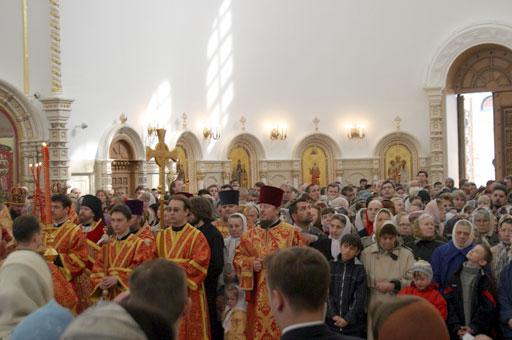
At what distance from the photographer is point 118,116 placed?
21234 mm

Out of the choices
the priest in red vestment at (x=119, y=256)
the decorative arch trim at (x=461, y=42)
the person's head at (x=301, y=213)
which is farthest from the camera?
the decorative arch trim at (x=461, y=42)

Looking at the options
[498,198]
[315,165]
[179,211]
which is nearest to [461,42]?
[315,165]

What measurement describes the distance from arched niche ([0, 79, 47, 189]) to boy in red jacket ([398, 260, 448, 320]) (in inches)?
519

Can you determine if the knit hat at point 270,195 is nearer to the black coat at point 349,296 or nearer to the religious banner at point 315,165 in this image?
the black coat at point 349,296

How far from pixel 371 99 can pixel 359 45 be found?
70.0 inches

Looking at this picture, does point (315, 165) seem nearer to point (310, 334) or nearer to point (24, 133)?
point (24, 133)

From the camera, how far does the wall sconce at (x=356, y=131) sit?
2580 cm

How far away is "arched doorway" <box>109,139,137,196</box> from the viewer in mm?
21422

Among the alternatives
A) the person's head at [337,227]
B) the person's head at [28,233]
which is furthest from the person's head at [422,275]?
the person's head at [28,233]

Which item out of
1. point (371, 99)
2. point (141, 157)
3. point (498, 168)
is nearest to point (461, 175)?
point (498, 168)

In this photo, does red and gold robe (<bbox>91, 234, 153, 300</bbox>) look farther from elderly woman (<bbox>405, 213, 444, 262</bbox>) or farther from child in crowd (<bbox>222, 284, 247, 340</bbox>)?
elderly woman (<bbox>405, 213, 444, 262</bbox>)

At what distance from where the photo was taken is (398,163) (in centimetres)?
2569

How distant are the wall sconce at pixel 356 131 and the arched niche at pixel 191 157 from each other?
16.1ft

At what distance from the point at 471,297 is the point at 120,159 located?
15.4 m
